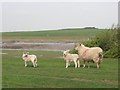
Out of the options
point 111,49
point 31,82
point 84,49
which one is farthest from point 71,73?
point 111,49

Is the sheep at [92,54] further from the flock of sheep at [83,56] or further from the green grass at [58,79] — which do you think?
the green grass at [58,79]

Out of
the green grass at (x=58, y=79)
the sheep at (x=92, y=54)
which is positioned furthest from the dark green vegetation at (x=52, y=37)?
the green grass at (x=58, y=79)

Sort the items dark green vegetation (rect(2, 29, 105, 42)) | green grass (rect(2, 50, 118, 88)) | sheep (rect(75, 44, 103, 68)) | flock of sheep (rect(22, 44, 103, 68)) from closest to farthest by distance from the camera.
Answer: green grass (rect(2, 50, 118, 88)) < flock of sheep (rect(22, 44, 103, 68)) < sheep (rect(75, 44, 103, 68)) < dark green vegetation (rect(2, 29, 105, 42))

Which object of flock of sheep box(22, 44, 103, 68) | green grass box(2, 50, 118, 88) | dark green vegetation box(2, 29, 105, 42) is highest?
dark green vegetation box(2, 29, 105, 42)

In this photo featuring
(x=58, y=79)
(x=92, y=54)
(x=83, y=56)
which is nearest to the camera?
(x=58, y=79)

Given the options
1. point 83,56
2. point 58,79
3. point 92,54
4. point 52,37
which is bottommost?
point 58,79

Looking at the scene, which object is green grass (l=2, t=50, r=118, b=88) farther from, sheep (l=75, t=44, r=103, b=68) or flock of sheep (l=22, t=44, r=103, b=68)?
sheep (l=75, t=44, r=103, b=68)

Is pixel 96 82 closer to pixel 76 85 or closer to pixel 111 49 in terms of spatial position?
pixel 76 85

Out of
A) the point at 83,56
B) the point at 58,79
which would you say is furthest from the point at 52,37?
the point at 58,79

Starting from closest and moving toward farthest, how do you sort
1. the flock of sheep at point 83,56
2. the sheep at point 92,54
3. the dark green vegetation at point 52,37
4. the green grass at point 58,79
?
the green grass at point 58,79
the flock of sheep at point 83,56
the sheep at point 92,54
the dark green vegetation at point 52,37

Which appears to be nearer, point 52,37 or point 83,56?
point 83,56

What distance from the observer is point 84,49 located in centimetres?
2784

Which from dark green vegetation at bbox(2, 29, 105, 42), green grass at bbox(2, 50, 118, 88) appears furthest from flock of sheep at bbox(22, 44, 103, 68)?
dark green vegetation at bbox(2, 29, 105, 42)

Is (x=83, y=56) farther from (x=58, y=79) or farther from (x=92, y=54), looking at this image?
(x=58, y=79)
